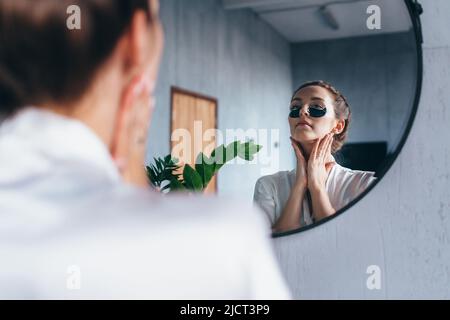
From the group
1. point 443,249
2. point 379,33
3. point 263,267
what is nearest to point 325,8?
point 379,33

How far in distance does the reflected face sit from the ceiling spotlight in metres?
0.12

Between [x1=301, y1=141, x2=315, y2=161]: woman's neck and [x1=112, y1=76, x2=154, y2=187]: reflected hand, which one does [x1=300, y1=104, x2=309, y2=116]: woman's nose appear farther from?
[x1=112, y1=76, x2=154, y2=187]: reflected hand

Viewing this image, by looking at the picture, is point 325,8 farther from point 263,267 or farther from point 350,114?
point 263,267

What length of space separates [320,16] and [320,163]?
262 mm

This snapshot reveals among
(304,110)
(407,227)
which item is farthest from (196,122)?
(407,227)

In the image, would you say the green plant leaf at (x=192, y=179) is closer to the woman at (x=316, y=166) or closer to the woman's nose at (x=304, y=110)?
the woman at (x=316, y=166)

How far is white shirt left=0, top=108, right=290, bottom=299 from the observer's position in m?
0.39

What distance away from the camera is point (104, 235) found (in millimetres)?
388

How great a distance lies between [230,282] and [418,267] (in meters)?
0.63

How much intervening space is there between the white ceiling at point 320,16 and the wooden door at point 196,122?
0.59 ft

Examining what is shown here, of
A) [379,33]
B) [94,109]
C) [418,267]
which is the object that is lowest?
[418,267]

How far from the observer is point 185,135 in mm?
896

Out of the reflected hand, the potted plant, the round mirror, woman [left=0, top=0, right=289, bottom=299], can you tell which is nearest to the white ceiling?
the round mirror

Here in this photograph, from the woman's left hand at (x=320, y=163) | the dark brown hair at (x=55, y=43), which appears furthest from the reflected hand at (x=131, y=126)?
the woman's left hand at (x=320, y=163)
